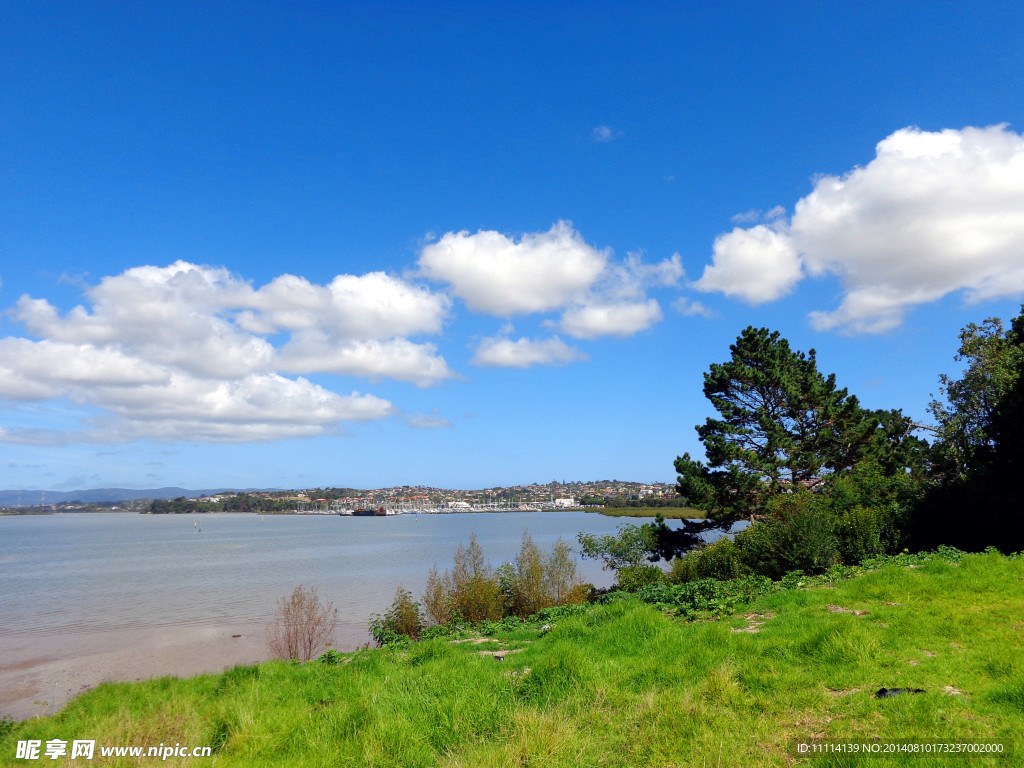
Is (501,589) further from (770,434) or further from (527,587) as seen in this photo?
(770,434)

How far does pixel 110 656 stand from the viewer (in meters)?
28.2

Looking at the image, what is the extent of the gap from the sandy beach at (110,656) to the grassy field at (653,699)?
52.0 feet

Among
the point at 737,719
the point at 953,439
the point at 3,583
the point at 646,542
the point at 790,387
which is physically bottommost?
the point at 3,583

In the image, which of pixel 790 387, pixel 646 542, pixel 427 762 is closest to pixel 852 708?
pixel 427 762

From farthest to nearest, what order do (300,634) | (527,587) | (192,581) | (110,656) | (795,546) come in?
(192,581) → (527,587) → (110,656) → (300,634) → (795,546)

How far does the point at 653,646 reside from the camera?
9.23m

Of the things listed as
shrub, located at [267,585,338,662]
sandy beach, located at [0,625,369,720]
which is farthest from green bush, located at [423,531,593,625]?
shrub, located at [267,585,338,662]

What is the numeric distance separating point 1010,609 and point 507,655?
8372mm

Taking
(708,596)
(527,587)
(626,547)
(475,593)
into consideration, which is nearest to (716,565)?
(708,596)

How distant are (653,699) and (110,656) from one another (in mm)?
31704

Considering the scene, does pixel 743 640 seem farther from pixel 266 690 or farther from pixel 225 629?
pixel 225 629

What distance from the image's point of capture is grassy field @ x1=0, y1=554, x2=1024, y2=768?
5590 millimetres

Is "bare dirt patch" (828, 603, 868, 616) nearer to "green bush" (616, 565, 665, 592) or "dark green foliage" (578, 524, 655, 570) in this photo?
"green bush" (616, 565, 665, 592)

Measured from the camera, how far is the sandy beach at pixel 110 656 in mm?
22391
